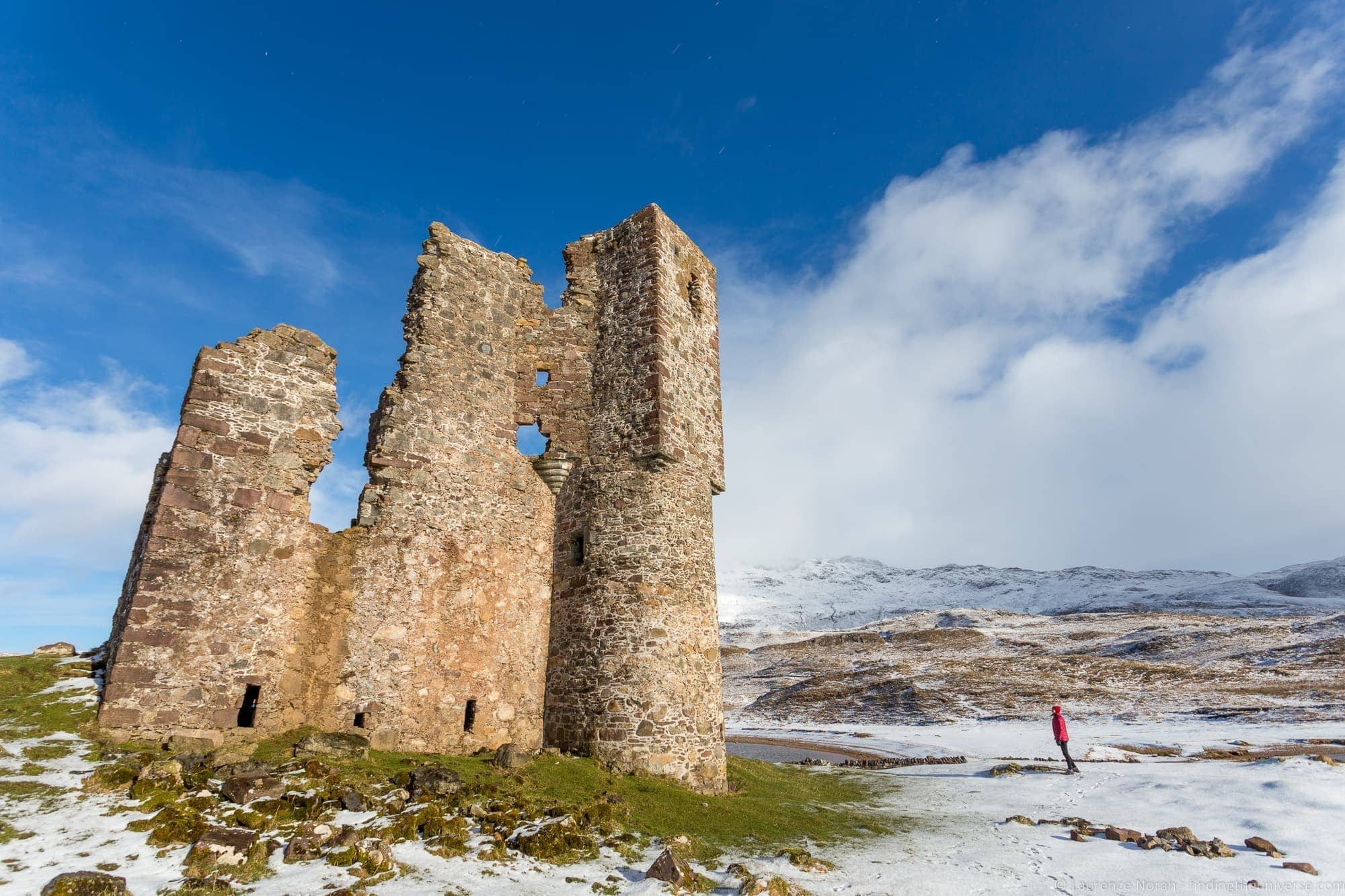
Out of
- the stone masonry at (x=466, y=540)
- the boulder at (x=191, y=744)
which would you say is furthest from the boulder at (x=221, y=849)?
the stone masonry at (x=466, y=540)

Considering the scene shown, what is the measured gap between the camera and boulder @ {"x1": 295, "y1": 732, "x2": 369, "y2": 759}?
1195 centimetres

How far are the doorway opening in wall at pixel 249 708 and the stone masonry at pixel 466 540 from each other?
0.06 m

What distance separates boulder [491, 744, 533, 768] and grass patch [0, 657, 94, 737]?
6.55 meters

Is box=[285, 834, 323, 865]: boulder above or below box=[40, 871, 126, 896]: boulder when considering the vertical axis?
below

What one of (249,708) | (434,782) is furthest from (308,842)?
(249,708)

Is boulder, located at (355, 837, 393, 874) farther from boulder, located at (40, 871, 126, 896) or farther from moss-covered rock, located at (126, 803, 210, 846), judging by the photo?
boulder, located at (40, 871, 126, 896)

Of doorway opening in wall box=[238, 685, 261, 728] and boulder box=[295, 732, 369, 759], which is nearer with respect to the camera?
boulder box=[295, 732, 369, 759]

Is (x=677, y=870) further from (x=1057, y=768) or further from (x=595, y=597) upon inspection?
(x=1057, y=768)

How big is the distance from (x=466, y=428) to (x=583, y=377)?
131 inches

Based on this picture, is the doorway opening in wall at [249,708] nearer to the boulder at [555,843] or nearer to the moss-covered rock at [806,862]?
the boulder at [555,843]

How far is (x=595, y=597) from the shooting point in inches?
624

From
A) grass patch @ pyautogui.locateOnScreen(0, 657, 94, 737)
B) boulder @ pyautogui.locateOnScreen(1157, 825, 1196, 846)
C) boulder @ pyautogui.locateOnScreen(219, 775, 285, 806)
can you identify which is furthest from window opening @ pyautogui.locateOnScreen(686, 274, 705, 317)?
grass patch @ pyautogui.locateOnScreen(0, 657, 94, 737)

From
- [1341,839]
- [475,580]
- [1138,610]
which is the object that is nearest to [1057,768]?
[1341,839]

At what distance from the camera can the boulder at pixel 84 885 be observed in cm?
711
